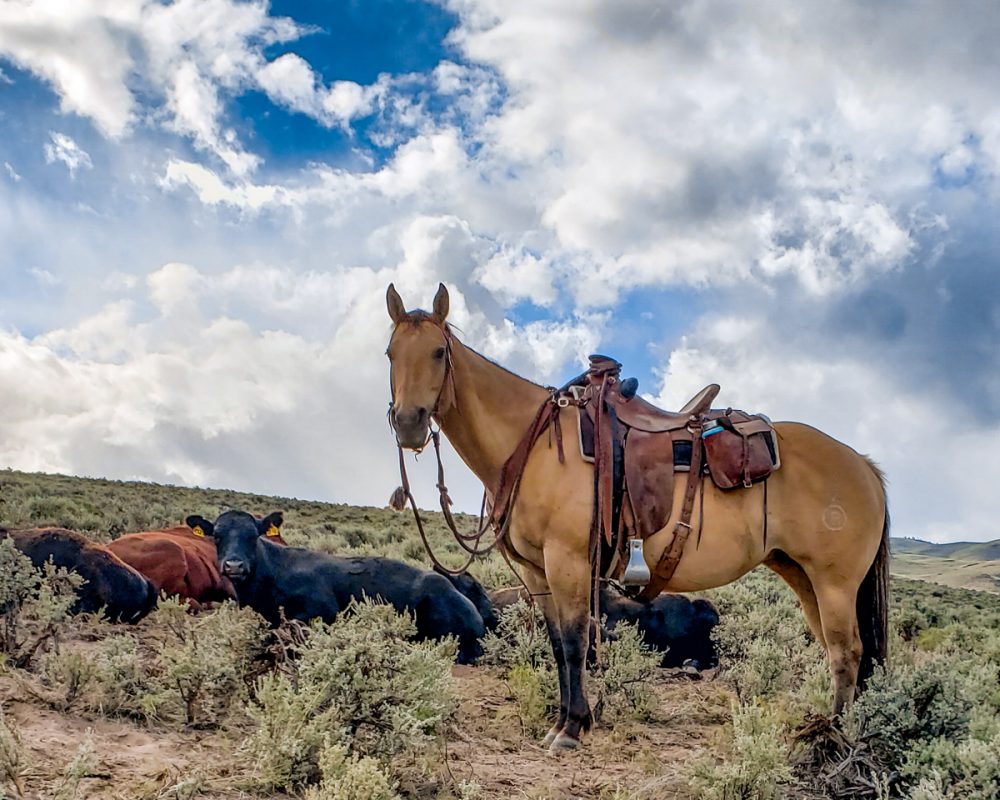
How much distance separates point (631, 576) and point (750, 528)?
3.06 ft

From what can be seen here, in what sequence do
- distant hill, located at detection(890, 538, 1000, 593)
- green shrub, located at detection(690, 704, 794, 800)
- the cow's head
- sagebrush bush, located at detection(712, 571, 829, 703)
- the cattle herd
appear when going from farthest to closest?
1. distant hill, located at detection(890, 538, 1000, 593)
2. the cattle herd
3. the cow's head
4. sagebrush bush, located at detection(712, 571, 829, 703)
5. green shrub, located at detection(690, 704, 794, 800)

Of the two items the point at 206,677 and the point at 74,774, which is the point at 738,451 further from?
the point at 74,774

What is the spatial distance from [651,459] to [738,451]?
61 cm

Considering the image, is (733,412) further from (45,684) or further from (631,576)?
(45,684)

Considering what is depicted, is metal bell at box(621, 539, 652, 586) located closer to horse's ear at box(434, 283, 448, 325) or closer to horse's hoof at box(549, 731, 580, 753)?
horse's hoof at box(549, 731, 580, 753)

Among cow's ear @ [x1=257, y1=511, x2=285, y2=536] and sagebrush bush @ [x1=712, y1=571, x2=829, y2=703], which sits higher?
cow's ear @ [x1=257, y1=511, x2=285, y2=536]

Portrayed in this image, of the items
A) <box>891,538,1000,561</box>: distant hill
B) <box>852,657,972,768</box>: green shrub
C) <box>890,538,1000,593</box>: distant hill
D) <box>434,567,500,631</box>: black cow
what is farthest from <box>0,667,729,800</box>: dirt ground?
<box>891,538,1000,561</box>: distant hill

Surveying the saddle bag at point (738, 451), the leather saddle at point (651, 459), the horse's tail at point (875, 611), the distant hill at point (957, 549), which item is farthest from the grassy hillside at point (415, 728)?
the distant hill at point (957, 549)

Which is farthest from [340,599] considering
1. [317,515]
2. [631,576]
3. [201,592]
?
[317,515]

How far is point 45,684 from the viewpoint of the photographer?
19.6 ft

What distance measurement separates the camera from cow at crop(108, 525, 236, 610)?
10.2m

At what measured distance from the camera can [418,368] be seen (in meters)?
5.72

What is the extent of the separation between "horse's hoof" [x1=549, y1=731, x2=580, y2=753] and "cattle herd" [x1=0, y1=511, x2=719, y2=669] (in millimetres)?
2978

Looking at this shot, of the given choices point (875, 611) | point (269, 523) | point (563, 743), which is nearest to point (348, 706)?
point (563, 743)
